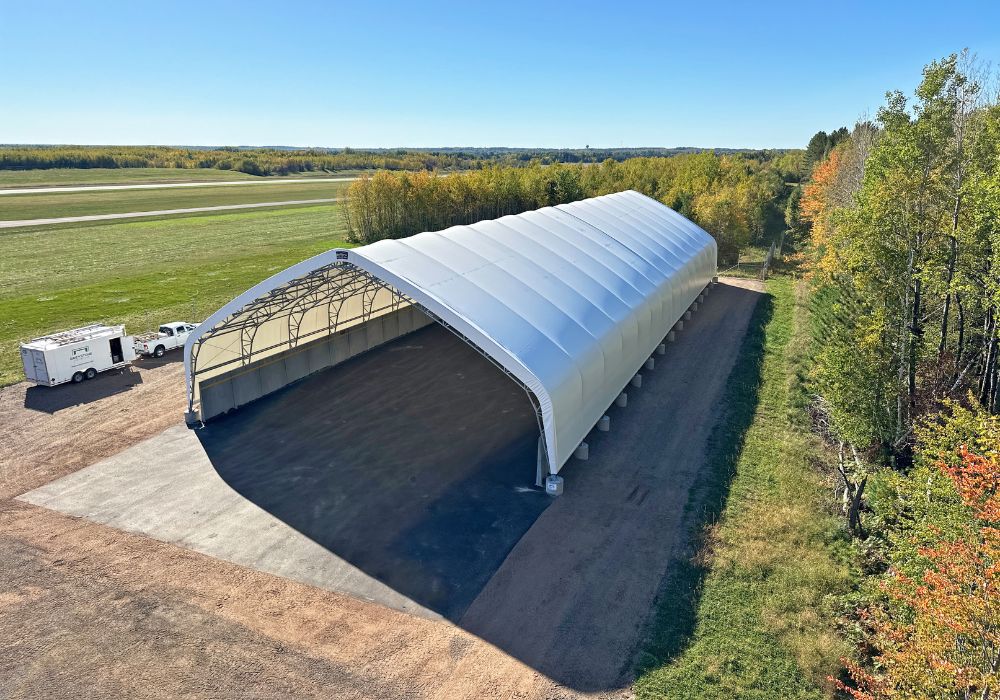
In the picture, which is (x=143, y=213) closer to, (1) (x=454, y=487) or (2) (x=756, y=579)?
(1) (x=454, y=487)

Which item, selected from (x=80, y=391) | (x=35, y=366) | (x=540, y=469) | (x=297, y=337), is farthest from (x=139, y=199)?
(x=540, y=469)

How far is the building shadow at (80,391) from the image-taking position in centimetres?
2719

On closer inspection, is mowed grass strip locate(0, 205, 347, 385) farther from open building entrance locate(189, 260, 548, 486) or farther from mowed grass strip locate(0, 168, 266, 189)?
mowed grass strip locate(0, 168, 266, 189)

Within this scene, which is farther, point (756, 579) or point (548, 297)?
point (548, 297)

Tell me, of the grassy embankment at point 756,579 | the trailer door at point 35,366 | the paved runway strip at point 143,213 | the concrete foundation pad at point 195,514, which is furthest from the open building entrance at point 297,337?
the paved runway strip at point 143,213

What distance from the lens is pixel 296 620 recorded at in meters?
14.8

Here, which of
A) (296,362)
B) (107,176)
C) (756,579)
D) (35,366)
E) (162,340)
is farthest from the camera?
(107,176)

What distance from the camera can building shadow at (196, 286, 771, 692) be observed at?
14.8 m

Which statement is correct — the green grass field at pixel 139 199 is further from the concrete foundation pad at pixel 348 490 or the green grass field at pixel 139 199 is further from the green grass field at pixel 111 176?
the concrete foundation pad at pixel 348 490

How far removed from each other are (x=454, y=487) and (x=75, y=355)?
21270mm

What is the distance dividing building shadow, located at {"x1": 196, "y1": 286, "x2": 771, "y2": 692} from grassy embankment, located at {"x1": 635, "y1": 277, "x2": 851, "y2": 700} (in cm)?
18

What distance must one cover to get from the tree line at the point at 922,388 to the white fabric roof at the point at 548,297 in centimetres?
808

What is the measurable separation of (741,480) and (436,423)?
479 inches

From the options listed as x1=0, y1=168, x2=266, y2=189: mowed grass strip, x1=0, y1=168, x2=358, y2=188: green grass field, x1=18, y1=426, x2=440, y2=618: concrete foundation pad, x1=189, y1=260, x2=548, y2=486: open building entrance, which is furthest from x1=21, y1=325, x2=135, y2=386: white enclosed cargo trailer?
x1=0, y1=168, x2=358, y2=188: green grass field
